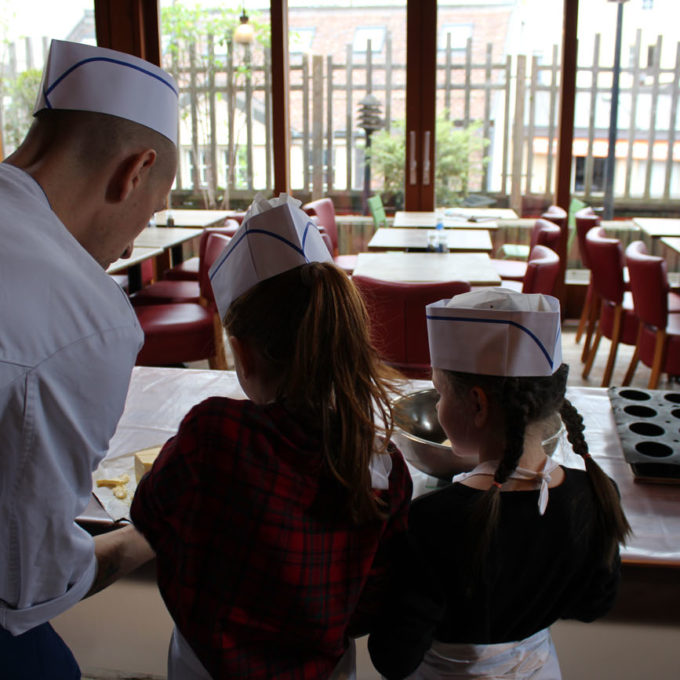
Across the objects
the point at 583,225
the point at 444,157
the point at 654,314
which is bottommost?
the point at 654,314

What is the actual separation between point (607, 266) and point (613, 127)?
6.94 feet

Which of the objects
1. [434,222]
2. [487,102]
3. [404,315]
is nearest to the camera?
[404,315]

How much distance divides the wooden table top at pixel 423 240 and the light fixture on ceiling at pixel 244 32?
2.05m

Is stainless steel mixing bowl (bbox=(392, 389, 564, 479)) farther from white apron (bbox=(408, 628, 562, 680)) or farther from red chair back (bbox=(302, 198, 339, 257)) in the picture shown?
red chair back (bbox=(302, 198, 339, 257))

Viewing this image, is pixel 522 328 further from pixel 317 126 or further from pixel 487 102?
pixel 317 126

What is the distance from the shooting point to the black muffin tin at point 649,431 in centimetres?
127

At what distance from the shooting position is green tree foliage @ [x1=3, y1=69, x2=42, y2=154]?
5879 mm

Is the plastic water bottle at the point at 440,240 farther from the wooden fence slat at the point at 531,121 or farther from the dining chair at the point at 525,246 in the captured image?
the wooden fence slat at the point at 531,121

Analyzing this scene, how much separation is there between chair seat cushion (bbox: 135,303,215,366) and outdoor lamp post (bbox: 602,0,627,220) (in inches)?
129

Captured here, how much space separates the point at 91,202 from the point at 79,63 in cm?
23

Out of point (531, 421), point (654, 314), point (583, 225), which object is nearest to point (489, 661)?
point (531, 421)

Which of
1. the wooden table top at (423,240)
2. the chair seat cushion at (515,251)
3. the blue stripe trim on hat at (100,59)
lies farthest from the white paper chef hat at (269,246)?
the chair seat cushion at (515,251)

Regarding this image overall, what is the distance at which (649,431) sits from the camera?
1416mm

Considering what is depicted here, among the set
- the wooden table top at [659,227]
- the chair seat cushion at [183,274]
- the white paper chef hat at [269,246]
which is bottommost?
the chair seat cushion at [183,274]
